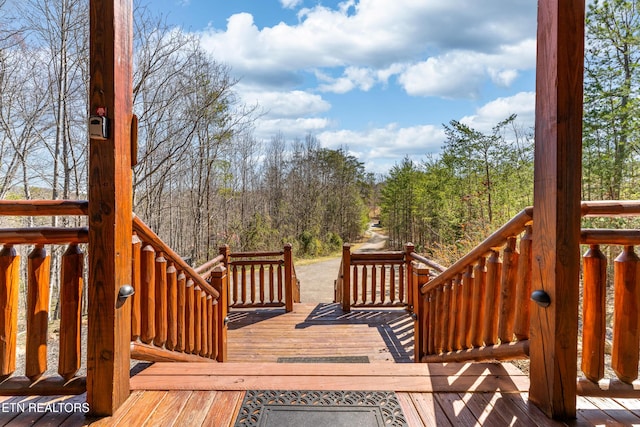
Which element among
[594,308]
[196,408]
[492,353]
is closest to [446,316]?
[492,353]

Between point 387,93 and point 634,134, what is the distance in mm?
7286

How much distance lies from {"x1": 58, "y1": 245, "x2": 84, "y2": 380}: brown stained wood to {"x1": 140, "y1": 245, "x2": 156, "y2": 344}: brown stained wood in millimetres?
329

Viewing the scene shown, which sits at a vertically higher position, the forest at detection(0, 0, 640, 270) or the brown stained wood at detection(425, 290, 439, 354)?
the forest at detection(0, 0, 640, 270)

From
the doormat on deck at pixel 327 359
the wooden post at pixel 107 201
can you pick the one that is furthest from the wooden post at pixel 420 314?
the wooden post at pixel 107 201

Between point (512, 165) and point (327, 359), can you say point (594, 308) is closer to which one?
point (327, 359)

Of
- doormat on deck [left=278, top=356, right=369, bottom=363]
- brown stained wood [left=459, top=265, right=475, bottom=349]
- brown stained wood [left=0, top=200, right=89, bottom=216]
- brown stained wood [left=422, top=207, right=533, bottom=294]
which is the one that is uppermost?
brown stained wood [left=0, top=200, right=89, bottom=216]

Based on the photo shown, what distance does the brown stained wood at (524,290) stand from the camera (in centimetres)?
159

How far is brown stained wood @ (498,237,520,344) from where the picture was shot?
5.61 feet

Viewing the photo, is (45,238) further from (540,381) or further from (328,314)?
(328,314)

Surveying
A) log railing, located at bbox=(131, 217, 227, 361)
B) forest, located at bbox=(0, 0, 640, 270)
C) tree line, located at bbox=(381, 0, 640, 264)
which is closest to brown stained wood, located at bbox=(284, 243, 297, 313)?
log railing, located at bbox=(131, 217, 227, 361)

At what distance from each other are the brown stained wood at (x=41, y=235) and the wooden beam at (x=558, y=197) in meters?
2.04

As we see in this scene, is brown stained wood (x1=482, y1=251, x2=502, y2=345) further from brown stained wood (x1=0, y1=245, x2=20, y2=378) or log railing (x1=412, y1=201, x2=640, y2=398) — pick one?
brown stained wood (x1=0, y1=245, x2=20, y2=378)

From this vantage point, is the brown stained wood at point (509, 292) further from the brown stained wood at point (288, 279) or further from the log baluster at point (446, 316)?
the brown stained wood at point (288, 279)

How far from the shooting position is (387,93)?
11.7 metres
